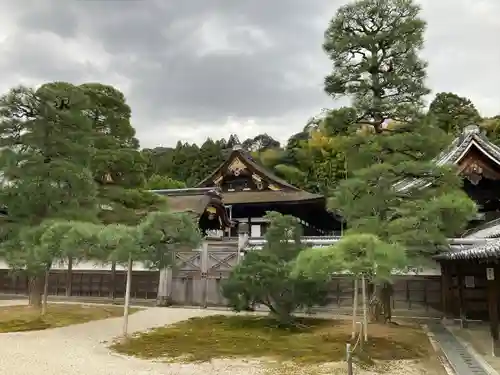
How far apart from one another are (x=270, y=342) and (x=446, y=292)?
725 centimetres

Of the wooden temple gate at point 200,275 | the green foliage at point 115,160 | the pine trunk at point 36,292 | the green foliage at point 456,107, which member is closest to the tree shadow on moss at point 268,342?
the wooden temple gate at point 200,275

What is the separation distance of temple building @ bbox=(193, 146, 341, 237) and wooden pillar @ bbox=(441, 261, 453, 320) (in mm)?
9307

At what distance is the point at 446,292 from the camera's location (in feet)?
48.6

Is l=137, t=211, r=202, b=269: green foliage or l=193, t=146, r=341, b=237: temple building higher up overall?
l=193, t=146, r=341, b=237: temple building

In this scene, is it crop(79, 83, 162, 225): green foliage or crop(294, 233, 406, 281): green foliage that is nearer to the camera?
crop(294, 233, 406, 281): green foliage

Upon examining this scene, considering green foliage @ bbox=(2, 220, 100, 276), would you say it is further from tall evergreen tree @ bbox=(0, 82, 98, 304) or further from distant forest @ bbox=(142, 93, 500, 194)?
distant forest @ bbox=(142, 93, 500, 194)

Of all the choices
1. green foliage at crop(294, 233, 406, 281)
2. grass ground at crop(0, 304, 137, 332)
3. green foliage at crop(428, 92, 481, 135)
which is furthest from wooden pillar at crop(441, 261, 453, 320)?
green foliage at crop(428, 92, 481, 135)

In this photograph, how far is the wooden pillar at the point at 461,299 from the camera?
13.5 metres

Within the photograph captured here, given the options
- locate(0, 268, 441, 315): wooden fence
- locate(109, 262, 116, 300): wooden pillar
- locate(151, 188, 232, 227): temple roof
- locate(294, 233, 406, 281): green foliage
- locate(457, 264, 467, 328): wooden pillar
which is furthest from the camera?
locate(151, 188, 232, 227): temple roof

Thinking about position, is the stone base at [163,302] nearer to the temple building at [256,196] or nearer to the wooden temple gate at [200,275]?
the wooden temple gate at [200,275]

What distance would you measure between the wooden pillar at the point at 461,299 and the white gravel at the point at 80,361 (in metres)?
6.13

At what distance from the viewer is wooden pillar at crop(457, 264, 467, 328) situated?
13.5 meters

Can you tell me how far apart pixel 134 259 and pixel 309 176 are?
30939mm

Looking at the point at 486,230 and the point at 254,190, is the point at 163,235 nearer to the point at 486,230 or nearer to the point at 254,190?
the point at 486,230
